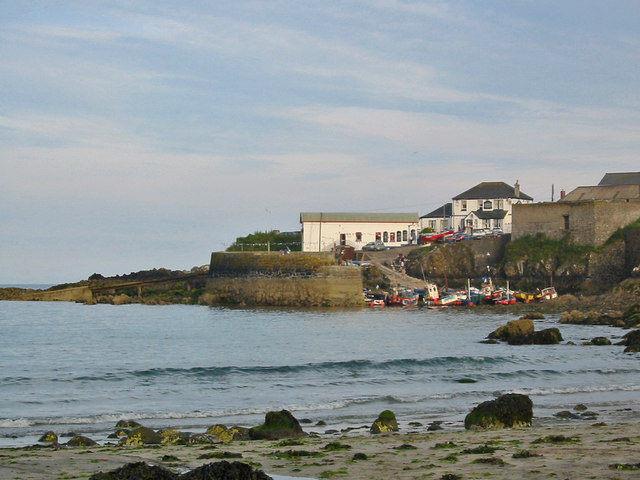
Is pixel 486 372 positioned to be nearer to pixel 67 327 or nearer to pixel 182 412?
pixel 182 412

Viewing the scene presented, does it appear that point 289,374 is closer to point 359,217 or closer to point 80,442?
point 80,442

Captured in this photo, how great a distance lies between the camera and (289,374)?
2311 centimetres

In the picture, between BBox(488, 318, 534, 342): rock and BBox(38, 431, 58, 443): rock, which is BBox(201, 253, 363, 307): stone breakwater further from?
BBox(38, 431, 58, 443): rock

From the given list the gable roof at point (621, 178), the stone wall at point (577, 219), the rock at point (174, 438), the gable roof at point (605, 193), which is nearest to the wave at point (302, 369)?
the rock at point (174, 438)

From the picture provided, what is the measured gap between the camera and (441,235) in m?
65.4

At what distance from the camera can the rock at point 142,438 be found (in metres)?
12.6

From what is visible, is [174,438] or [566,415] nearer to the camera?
[174,438]

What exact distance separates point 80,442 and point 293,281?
36.3m

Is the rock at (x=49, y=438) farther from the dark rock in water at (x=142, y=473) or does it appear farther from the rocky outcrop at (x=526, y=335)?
the rocky outcrop at (x=526, y=335)

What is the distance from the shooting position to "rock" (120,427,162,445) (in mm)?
12633

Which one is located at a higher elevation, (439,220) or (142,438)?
(439,220)

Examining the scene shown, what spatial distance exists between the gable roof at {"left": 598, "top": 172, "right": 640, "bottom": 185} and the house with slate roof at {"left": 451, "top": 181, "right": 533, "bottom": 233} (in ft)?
26.0

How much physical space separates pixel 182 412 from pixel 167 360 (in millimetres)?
10212

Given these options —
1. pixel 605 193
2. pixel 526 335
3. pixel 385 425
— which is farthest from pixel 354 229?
pixel 385 425
